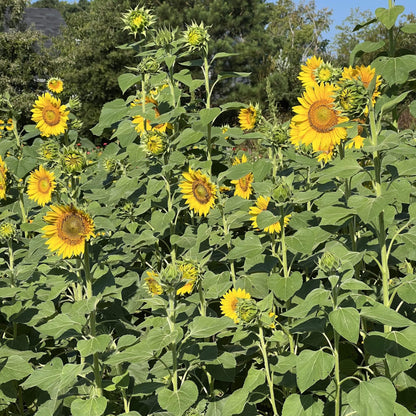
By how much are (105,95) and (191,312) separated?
2115 cm

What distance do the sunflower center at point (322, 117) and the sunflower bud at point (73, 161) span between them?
0.87 metres

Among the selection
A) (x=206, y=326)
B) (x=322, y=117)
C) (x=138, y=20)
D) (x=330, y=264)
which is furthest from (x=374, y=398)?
(x=138, y=20)

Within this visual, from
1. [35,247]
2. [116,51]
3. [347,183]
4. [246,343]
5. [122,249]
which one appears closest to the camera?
[246,343]

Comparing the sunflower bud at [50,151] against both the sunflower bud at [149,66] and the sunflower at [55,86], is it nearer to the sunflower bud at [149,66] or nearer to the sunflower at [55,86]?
the sunflower bud at [149,66]

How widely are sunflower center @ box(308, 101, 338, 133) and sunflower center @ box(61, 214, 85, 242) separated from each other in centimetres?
94

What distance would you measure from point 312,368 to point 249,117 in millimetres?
1399

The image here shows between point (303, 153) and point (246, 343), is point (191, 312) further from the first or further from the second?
point (303, 153)

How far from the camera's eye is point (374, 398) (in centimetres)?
144

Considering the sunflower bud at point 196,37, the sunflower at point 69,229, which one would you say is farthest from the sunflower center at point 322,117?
the sunflower at point 69,229

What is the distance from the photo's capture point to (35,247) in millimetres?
2379

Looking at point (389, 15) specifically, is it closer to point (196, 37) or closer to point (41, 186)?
point (196, 37)

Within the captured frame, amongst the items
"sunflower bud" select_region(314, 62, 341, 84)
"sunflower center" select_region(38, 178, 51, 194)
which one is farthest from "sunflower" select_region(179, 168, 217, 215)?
"sunflower center" select_region(38, 178, 51, 194)

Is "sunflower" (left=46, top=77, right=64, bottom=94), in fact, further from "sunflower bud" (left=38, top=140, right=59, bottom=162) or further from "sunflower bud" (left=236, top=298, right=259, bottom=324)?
"sunflower bud" (left=236, top=298, right=259, bottom=324)

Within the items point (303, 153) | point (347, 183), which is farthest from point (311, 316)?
point (303, 153)
